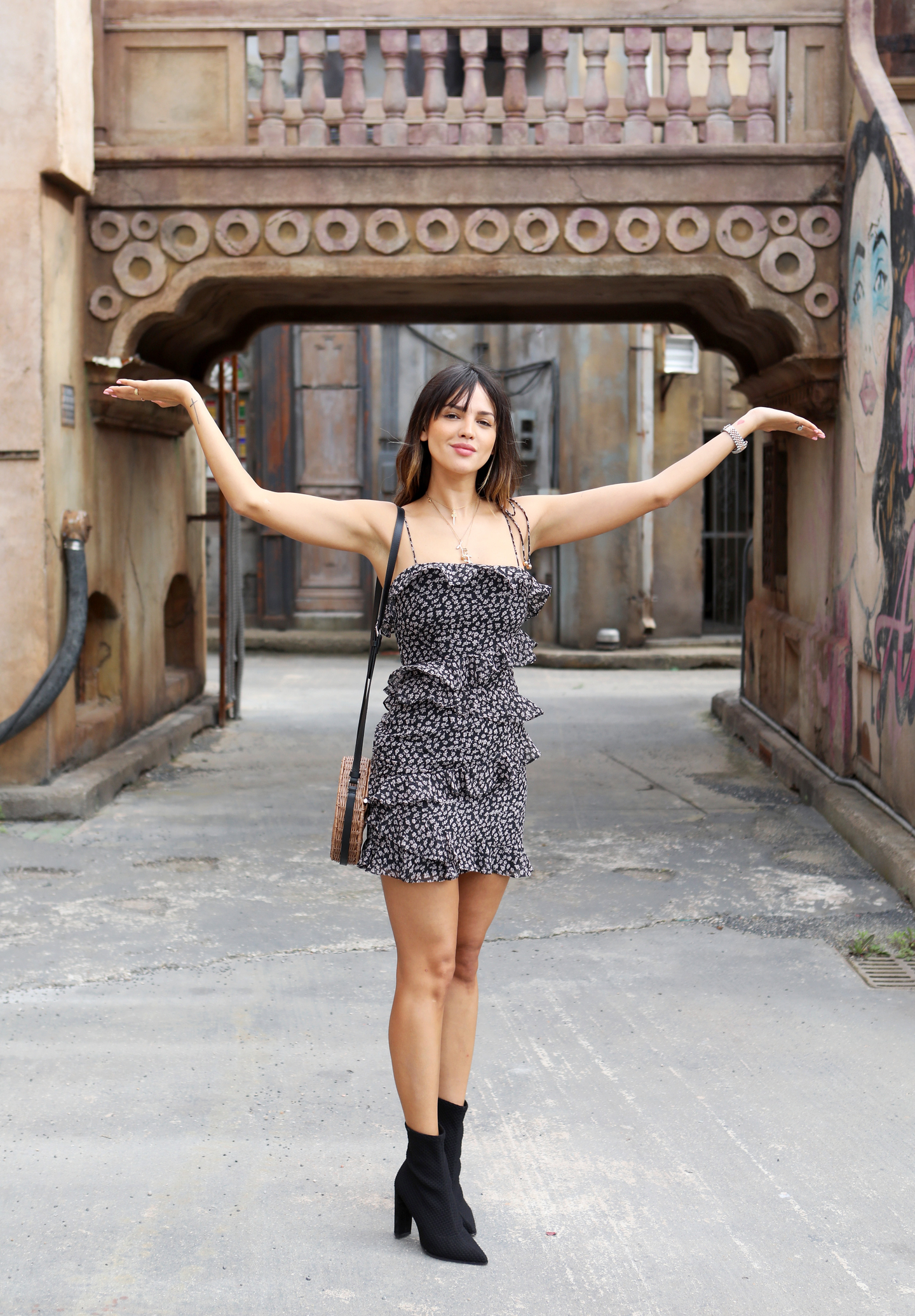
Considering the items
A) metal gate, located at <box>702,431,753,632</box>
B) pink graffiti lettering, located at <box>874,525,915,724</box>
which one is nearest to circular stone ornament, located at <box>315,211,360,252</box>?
pink graffiti lettering, located at <box>874,525,915,724</box>

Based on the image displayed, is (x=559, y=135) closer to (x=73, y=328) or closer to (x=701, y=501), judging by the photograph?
(x=73, y=328)

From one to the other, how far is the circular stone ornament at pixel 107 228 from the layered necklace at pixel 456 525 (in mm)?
5319

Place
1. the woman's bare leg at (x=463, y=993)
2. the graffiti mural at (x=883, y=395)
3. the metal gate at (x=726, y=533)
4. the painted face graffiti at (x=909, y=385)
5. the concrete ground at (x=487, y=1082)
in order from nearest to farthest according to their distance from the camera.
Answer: the concrete ground at (x=487, y=1082) < the woman's bare leg at (x=463, y=993) < the painted face graffiti at (x=909, y=385) < the graffiti mural at (x=883, y=395) < the metal gate at (x=726, y=533)

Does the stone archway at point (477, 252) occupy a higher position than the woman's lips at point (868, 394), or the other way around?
the stone archway at point (477, 252)

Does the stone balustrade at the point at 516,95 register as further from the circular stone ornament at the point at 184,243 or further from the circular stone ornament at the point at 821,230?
the circular stone ornament at the point at 184,243

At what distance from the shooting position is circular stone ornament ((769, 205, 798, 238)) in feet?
25.3

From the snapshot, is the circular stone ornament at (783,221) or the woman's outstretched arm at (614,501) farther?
the circular stone ornament at (783,221)

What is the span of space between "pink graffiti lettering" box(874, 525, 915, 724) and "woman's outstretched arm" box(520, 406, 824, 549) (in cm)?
325

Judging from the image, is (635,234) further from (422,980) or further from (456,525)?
(422,980)

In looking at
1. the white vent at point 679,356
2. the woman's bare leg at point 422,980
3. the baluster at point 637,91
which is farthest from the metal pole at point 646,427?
the woman's bare leg at point 422,980

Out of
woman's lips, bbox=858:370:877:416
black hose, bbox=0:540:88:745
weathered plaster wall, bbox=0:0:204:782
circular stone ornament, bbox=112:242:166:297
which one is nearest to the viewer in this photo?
woman's lips, bbox=858:370:877:416

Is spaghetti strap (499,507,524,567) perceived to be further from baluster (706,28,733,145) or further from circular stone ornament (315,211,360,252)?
baluster (706,28,733,145)

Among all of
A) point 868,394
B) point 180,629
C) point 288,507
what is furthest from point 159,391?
point 180,629

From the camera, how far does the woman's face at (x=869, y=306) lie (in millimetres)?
6766
